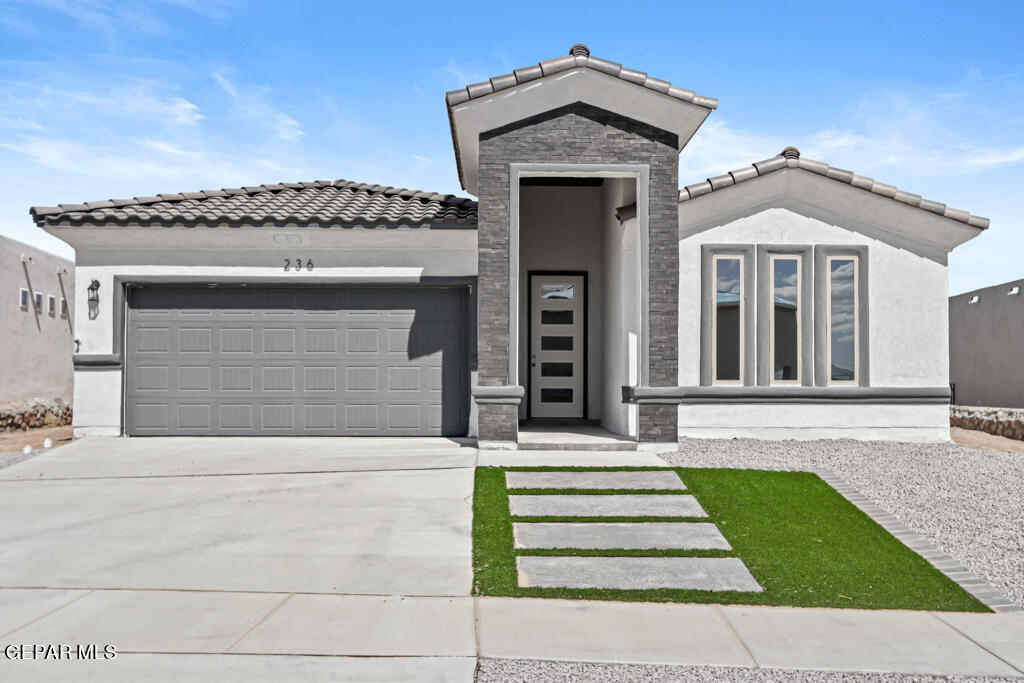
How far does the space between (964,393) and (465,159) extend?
19.7 metres

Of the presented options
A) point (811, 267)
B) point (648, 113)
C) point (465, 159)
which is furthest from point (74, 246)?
point (811, 267)

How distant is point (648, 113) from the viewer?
442 inches

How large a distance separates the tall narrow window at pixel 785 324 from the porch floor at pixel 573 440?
3170 mm

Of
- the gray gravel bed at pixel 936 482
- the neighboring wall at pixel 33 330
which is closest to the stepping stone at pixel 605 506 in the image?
the gray gravel bed at pixel 936 482

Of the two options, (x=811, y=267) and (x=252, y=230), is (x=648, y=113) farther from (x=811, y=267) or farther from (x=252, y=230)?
(x=252, y=230)

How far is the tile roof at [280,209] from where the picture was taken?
41.0 ft

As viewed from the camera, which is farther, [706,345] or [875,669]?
[706,345]

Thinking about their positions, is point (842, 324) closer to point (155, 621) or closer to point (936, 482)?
point (936, 482)

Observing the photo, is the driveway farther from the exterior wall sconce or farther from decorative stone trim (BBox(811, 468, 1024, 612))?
decorative stone trim (BBox(811, 468, 1024, 612))

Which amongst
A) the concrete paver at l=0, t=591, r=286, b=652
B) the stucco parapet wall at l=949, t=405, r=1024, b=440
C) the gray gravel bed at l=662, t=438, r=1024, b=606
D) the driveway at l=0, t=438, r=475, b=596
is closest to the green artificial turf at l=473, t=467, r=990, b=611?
the driveway at l=0, t=438, r=475, b=596

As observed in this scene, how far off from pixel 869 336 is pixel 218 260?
1124 centimetres

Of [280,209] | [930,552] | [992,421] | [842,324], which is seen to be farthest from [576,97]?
[992,421]

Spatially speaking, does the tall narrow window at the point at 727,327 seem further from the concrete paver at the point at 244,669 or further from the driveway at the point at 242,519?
the concrete paver at the point at 244,669

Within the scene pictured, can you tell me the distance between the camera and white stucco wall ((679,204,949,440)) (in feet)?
41.8
